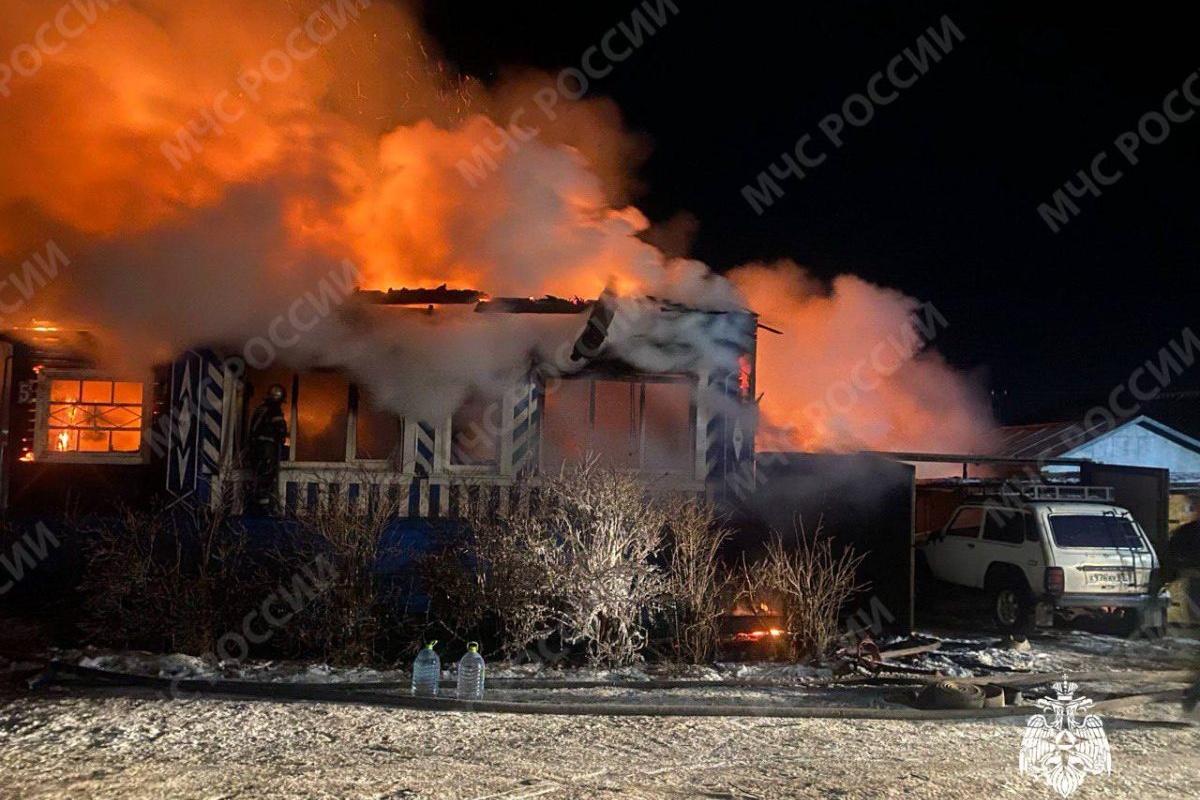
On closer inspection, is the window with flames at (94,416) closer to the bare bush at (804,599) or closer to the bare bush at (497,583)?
the bare bush at (497,583)

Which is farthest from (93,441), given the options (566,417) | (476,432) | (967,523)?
(967,523)

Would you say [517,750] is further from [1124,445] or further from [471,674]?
[1124,445]

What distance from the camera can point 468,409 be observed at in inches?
480

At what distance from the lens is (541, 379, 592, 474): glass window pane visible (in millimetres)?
12508

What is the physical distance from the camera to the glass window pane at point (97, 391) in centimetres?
1177

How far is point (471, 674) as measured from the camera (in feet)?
23.5

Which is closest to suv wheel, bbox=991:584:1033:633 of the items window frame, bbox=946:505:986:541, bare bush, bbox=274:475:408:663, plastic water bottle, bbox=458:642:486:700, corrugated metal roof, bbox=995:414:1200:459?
window frame, bbox=946:505:986:541

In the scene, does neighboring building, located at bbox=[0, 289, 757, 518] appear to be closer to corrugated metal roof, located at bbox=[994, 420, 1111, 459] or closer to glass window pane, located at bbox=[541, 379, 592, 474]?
glass window pane, located at bbox=[541, 379, 592, 474]

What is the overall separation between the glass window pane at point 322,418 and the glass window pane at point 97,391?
2300mm

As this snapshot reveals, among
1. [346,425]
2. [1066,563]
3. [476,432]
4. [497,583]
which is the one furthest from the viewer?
[346,425]

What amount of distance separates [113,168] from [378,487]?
6356mm

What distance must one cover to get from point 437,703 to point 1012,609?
7634mm

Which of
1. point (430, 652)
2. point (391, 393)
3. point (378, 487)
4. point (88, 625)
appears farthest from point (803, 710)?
point (391, 393)

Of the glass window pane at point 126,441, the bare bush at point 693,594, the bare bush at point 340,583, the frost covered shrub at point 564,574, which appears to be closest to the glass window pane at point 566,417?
the frost covered shrub at point 564,574
